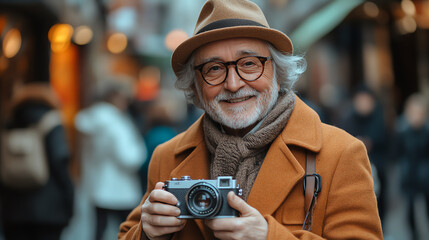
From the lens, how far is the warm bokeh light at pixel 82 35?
1338 centimetres

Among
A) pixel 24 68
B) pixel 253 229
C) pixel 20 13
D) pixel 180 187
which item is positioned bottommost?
pixel 253 229

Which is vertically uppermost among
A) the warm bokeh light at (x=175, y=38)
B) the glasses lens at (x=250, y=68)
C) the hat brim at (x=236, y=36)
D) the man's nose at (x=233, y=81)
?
the warm bokeh light at (x=175, y=38)

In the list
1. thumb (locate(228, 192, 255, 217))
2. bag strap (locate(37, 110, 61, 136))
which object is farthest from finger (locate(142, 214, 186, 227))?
bag strap (locate(37, 110, 61, 136))

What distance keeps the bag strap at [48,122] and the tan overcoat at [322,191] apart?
2.90 meters

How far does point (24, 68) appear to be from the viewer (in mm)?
9930

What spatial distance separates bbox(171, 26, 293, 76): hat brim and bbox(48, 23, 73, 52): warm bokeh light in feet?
31.0

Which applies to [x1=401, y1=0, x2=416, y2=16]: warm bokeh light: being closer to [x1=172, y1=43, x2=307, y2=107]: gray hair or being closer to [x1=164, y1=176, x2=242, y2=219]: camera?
[x1=172, y1=43, x2=307, y2=107]: gray hair

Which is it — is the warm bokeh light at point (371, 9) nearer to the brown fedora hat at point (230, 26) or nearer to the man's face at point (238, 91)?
the brown fedora hat at point (230, 26)

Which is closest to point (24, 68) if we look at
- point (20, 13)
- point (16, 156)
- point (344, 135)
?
point (20, 13)

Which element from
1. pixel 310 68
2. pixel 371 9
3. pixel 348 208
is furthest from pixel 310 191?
pixel 310 68

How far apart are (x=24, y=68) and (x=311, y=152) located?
28.5 ft

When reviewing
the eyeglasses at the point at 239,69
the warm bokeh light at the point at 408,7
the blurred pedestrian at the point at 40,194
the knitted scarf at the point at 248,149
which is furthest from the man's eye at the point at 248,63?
the warm bokeh light at the point at 408,7

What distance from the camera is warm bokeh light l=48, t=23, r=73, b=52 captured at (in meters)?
11.5

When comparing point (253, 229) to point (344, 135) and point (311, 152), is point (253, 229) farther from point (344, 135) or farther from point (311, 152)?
point (344, 135)
